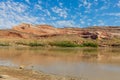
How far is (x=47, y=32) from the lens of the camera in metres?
119

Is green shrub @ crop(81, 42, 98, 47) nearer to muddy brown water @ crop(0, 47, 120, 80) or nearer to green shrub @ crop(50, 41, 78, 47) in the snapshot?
green shrub @ crop(50, 41, 78, 47)

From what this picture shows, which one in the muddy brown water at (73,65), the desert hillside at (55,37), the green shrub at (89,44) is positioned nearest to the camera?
the muddy brown water at (73,65)

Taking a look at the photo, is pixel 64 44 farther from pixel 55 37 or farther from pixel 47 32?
pixel 47 32

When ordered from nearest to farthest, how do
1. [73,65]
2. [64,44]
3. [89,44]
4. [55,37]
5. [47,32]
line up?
[73,65], [64,44], [89,44], [55,37], [47,32]

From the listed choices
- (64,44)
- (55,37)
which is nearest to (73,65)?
(64,44)

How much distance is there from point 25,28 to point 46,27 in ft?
38.7

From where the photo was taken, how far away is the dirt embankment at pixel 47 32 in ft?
341

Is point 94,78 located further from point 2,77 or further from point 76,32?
point 76,32

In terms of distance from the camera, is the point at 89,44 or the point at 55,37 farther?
the point at 55,37

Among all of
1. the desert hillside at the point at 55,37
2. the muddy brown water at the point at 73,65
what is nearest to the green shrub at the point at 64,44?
the desert hillside at the point at 55,37

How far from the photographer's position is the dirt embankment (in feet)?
341

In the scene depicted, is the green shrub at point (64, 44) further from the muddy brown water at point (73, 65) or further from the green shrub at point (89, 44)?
the muddy brown water at point (73, 65)

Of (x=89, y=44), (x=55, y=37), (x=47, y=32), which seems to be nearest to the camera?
(x=89, y=44)

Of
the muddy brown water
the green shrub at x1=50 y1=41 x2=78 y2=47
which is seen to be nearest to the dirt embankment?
the green shrub at x1=50 y1=41 x2=78 y2=47
